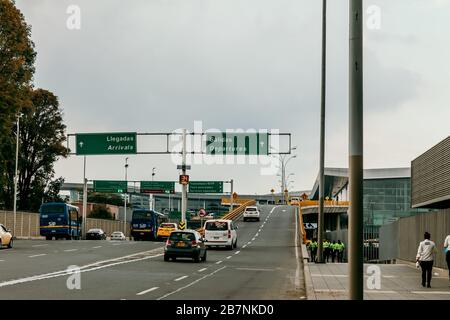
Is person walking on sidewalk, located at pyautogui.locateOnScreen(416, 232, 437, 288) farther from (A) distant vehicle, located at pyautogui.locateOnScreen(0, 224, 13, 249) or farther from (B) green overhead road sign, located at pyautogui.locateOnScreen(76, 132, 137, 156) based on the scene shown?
(B) green overhead road sign, located at pyautogui.locateOnScreen(76, 132, 137, 156)

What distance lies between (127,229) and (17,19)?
61.3 meters

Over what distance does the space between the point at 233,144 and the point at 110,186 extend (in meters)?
41.9

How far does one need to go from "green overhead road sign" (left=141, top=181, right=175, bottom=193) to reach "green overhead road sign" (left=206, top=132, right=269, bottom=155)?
1708 inches

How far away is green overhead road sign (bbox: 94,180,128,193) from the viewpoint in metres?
92.2

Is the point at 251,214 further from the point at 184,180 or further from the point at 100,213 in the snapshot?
the point at 100,213

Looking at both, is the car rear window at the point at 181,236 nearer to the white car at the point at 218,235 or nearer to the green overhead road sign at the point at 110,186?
the white car at the point at 218,235

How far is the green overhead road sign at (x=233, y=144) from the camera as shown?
5450 cm

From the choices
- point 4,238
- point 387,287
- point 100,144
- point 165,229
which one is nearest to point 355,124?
point 387,287

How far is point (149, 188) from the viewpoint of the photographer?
99375 mm

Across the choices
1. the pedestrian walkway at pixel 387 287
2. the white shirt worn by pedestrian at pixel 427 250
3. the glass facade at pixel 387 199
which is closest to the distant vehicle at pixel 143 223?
the pedestrian walkway at pixel 387 287

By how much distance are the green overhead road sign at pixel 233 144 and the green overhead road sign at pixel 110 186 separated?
128ft
